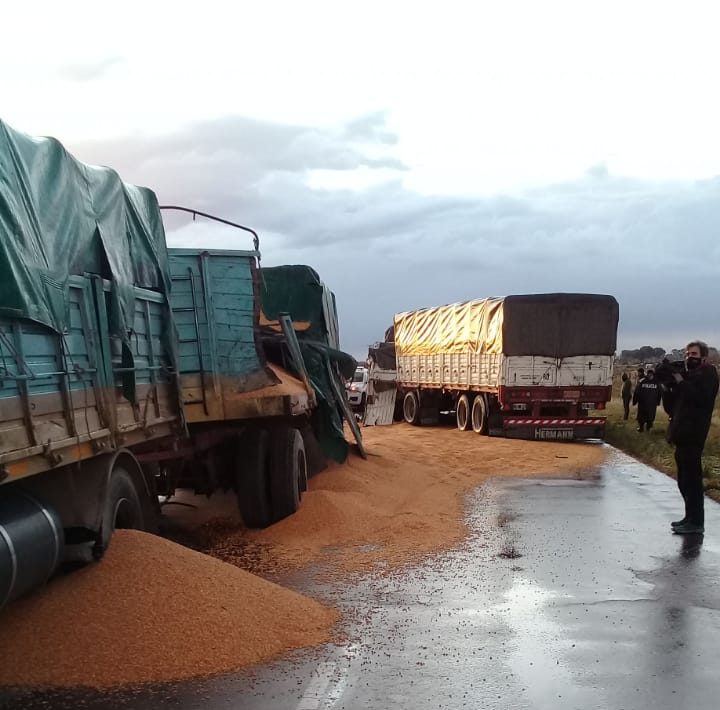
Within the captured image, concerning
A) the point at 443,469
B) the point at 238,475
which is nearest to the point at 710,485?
the point at 443,469

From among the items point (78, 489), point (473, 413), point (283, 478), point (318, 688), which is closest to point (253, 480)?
point (283, 478)

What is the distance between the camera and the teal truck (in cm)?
469

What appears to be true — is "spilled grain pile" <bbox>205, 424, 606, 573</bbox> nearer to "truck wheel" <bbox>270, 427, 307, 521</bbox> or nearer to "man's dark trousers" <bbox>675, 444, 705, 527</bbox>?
"truck wheel" <bbox>270, 427, 307, 521</bbox>

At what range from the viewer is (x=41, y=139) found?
17.9 feet

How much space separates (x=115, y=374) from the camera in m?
6.06

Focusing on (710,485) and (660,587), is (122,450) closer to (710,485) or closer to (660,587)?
(660,587)

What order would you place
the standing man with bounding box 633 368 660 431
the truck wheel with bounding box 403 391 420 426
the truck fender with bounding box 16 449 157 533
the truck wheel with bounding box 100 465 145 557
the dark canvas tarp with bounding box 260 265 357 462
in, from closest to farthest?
the truck fender with bounding box 16 449 157 533
the truck wheel with bounding box 100 465 145 557
the dark canvas tarp with bounding box 260 265 357 462
the standing man with bounding box 633 368 660 431
the truck wheel with bounding box 403 391 420 426

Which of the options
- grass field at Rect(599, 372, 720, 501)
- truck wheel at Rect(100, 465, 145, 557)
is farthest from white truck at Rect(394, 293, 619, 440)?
truck wheel at Rect(100, 465, 145, 557)

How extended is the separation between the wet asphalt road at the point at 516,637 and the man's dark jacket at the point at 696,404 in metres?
1.03

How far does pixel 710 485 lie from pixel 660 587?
5.89m

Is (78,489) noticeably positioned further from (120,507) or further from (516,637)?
(516,637)

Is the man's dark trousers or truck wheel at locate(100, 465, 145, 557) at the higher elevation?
truck wheel at locate(100, 465, 145, 557)

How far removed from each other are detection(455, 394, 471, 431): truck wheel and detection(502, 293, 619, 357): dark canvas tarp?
3131mm

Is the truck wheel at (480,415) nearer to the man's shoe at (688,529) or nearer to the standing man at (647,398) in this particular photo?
the standing man at (647,398)
